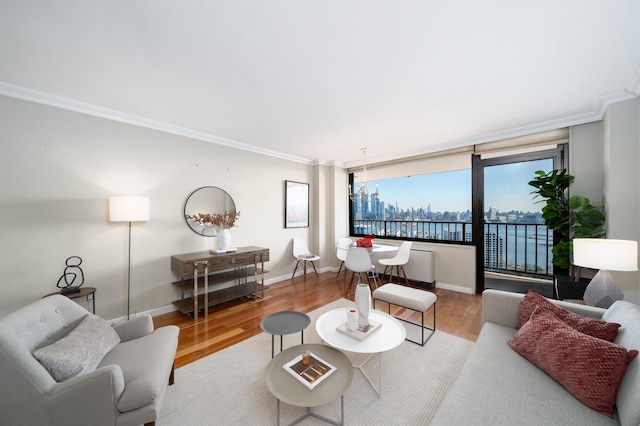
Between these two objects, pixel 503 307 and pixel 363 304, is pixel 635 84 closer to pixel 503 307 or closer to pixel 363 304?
pixel 503 307

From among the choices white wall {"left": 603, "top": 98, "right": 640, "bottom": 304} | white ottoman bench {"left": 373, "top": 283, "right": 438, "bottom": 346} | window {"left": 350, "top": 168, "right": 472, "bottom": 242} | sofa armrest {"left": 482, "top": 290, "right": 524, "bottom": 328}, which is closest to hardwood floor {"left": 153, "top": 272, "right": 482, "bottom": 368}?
white ottoman bench {"left": 373, "top": 283, "right": 438, "bottom": 346}

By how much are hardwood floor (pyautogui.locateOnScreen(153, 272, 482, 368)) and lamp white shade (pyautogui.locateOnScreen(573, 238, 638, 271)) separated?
1245 mm

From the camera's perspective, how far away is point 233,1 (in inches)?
52.1

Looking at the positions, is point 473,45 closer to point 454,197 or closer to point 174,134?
point 454,197

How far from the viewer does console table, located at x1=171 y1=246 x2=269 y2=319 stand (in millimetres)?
2953

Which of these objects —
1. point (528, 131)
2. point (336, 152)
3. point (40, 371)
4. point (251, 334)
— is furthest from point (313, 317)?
point (528, 131)

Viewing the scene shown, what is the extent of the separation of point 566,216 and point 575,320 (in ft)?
6.54

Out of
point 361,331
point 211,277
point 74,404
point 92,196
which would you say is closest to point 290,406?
point 361,331

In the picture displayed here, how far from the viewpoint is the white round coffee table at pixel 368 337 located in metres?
1.66

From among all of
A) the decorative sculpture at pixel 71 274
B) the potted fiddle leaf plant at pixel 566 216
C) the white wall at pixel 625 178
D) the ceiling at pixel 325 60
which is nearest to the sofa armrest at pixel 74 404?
the decorative sculpture at pixel 71 274

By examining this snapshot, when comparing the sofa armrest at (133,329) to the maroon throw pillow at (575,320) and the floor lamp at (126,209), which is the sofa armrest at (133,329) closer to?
the floor lamp at (126,209)

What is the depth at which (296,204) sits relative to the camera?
4859 millimetres

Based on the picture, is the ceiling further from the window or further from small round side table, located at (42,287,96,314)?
small round side table, located at (42,287,96,314)

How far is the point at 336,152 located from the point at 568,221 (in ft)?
11.0
